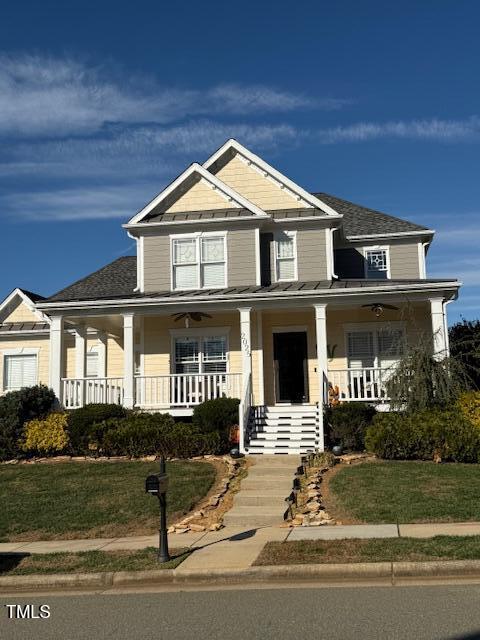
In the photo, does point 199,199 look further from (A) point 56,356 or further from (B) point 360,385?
(B) point 360,385

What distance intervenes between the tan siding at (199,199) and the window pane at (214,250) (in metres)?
1.16

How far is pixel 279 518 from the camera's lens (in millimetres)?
11109

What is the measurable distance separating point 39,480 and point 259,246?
9.61m

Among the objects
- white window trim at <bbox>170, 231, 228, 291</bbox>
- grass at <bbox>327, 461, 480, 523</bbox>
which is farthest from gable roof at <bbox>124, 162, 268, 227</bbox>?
grass at <bbox>327, 461, 480, 523</bbox>

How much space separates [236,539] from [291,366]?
1103 cm

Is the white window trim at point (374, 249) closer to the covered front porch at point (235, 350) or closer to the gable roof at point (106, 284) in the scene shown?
the covered front porch at point (235, 350)

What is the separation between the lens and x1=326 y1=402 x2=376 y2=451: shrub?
15.9 metres

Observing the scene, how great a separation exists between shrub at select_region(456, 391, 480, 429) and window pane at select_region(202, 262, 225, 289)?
806 cm

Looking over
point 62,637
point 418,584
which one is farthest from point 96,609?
point 418,584

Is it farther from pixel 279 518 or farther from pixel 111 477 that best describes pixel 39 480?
pixel 279 518

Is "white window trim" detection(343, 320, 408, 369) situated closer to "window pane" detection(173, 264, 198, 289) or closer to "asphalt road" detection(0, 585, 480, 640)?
"window pane" detection(173, 264, 198, 289)

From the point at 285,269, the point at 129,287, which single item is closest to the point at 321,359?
the point at 285,269

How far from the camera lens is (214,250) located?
66.0 ft

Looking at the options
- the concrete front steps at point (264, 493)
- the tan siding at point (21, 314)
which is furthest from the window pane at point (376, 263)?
the tan siding at point (21, 314)
